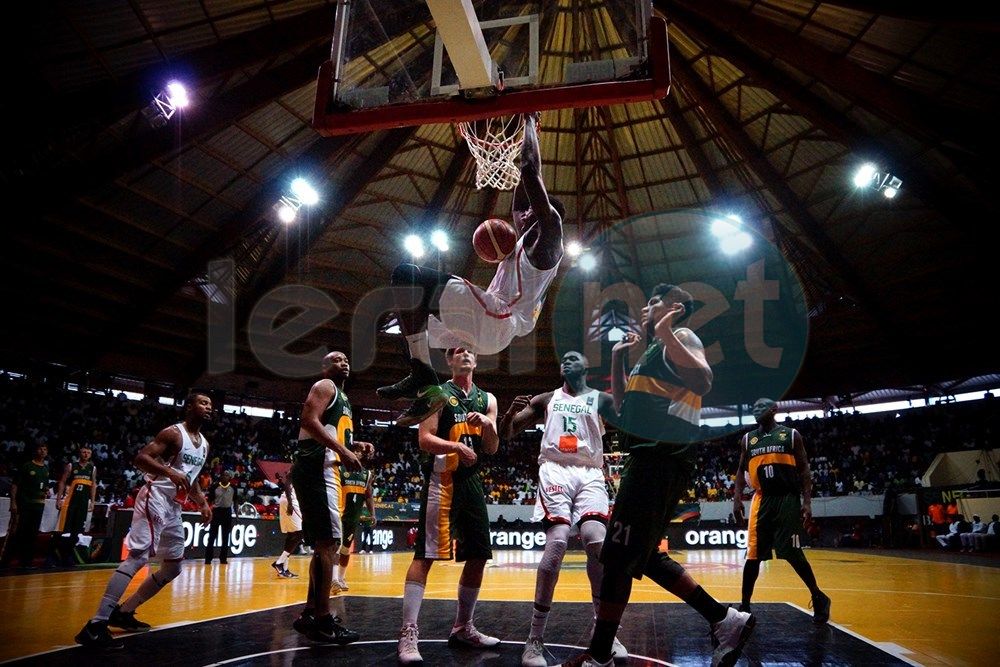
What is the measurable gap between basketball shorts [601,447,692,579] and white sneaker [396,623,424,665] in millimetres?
1522

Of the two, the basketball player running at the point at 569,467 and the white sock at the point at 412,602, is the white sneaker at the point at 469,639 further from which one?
the white sock at the point at 412,602

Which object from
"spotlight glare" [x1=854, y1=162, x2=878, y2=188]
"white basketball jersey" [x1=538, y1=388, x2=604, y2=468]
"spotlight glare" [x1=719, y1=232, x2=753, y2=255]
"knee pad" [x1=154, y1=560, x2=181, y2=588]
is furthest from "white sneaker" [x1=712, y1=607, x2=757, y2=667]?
"spotlight glare" [x1=719, y1=232, x2=753, y2=255]

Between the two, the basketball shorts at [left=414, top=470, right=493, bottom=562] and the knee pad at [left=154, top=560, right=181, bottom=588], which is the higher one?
the basketball shorts at [left=414, top=470, right=493, bottom=562]

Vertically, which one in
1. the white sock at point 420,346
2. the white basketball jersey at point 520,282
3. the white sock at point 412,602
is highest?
the white basketball jersey at point 520,282

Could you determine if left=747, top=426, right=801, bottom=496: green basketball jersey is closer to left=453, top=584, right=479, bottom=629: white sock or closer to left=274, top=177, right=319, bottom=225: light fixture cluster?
left=453, top=584, right=479, bottom=629: white sock

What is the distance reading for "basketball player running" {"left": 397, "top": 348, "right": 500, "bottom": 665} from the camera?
5047 millimetres

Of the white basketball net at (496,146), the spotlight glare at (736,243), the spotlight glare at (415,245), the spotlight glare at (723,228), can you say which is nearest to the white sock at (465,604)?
the white basketball net at (496,146)

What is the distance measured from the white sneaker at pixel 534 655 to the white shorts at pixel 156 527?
3.51 metres

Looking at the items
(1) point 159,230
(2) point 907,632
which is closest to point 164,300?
(1) point 159,230

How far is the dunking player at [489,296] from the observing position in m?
4.41

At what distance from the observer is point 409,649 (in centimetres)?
450

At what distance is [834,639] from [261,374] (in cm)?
2855

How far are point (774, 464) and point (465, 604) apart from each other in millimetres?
3750

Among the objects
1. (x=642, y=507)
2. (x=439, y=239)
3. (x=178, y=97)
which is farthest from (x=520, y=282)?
(x=439, y=239)
